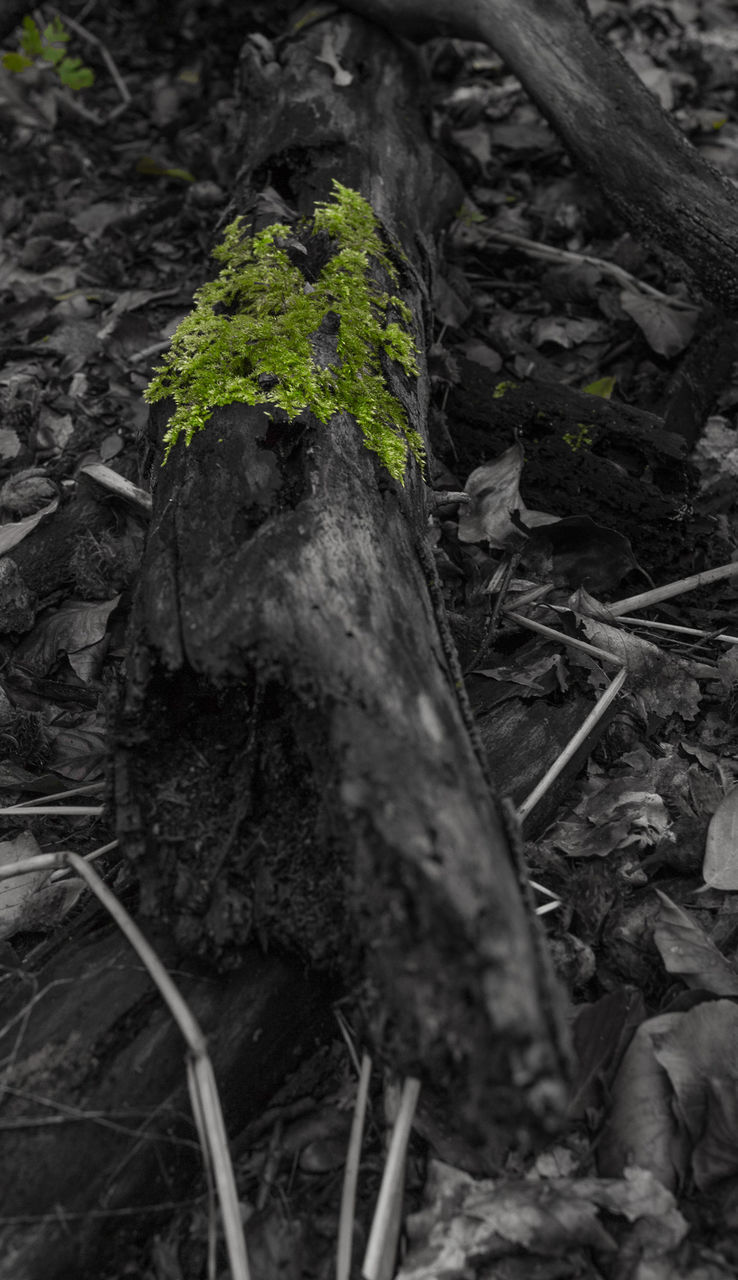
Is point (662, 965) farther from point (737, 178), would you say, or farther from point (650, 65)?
point (650, 65)

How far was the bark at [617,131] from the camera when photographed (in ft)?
10.4

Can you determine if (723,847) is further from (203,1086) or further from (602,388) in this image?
(602,388)

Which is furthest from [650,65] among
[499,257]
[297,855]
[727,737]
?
[297,855]

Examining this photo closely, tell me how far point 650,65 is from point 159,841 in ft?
17.0

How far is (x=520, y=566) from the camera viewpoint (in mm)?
3016

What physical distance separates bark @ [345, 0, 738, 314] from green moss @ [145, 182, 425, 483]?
1.11 metres

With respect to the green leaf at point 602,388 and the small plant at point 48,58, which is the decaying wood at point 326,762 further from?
the small plant at point 48,58

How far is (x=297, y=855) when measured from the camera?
1.84 meters

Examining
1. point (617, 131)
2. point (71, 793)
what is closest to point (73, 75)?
point (617, 131)

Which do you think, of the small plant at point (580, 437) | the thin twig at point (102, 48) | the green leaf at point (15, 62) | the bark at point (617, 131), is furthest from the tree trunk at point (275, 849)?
the thin twig at point (102, 48)

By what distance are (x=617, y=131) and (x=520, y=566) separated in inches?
67.6

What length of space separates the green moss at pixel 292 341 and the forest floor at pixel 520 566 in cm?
47

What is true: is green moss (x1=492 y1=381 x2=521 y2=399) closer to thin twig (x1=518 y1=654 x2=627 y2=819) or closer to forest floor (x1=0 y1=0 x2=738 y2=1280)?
forest floor (x1=0 y1=0 x2=738 y2=1280)

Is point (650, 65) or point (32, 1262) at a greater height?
point (650, 65)
